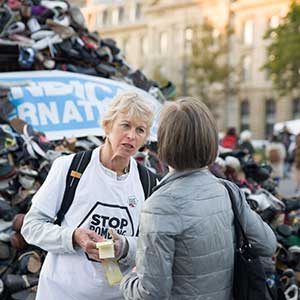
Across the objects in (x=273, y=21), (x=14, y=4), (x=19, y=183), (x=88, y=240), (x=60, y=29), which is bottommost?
(x=19, y=183)

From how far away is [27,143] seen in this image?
545 centimetres

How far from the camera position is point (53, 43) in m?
6.61

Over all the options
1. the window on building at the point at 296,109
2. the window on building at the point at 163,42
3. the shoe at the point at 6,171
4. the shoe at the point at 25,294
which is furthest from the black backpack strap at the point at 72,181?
the window on building at the point at 163,42

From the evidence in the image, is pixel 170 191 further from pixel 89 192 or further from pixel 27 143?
pixel 27 143

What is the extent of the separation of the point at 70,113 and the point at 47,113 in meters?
0.22

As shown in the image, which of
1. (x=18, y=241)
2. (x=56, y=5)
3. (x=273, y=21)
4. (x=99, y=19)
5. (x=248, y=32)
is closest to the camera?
(x=18, y=241)

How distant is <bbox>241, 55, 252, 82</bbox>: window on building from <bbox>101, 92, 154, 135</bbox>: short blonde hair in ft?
204

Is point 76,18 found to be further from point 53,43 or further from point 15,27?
point 15,27

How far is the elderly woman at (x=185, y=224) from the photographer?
7.14 ft

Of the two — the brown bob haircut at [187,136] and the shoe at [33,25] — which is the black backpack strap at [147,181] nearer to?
the brown bob haircut at [187,136]

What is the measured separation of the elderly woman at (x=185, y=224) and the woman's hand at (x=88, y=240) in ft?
0.90

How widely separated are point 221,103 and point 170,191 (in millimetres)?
55095

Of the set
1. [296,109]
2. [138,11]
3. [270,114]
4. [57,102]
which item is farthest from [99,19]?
[57,102]

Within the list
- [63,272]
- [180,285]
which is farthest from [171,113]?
[63,272]
